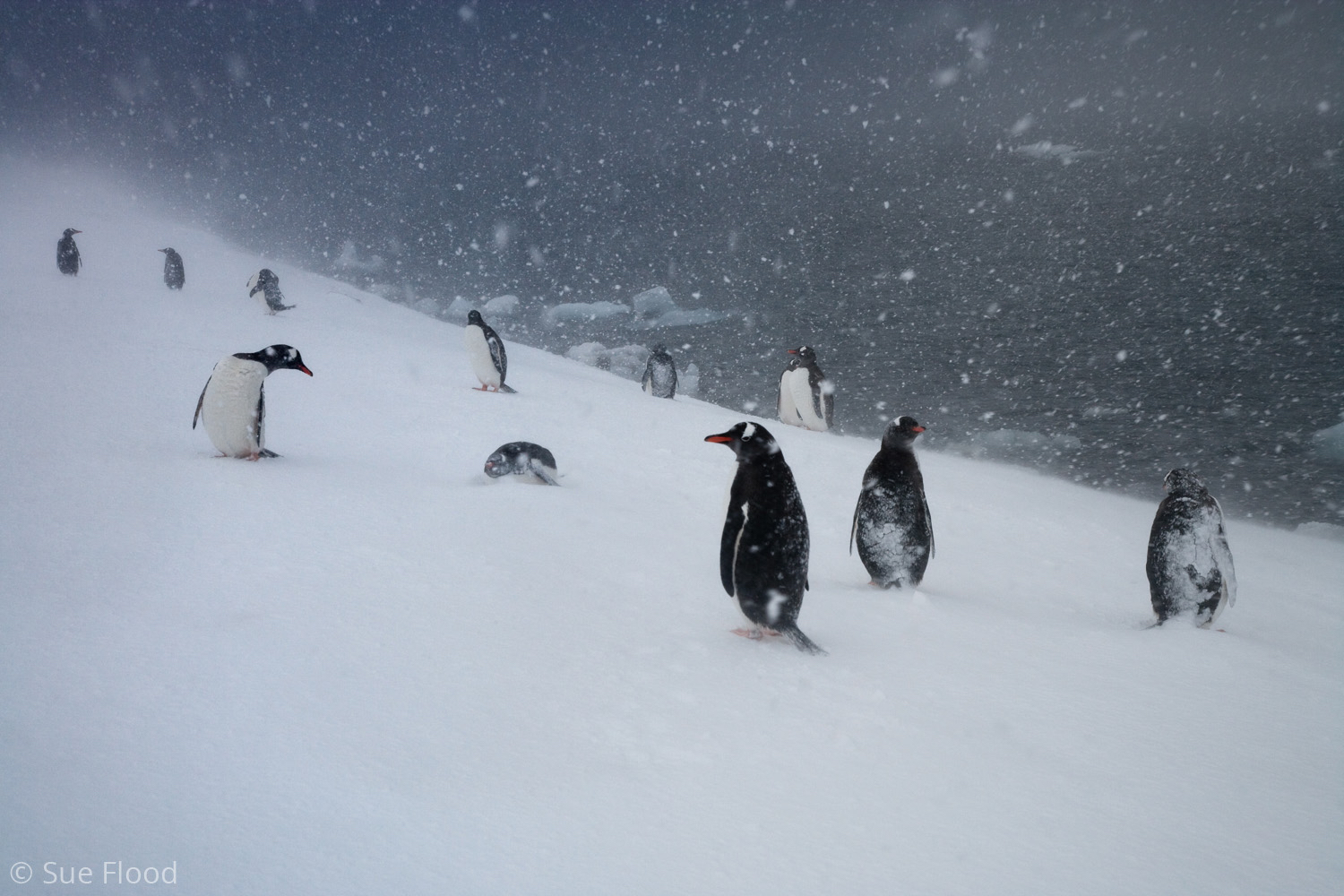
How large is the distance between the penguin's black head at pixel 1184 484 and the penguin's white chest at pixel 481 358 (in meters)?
6.94

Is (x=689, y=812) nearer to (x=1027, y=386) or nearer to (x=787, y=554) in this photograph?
(x=787, y=554)

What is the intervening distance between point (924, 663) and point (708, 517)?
2.45m

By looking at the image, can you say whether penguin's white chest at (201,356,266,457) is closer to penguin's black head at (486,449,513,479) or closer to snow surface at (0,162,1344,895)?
snow surface at (0,162,1344,895)

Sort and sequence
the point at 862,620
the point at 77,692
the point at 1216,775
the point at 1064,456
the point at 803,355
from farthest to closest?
the point at 1064,456
the point at 803,355
the point at 862,620
the point at 1216,775
the point at 77,692

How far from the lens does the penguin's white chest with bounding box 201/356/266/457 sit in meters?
4.50

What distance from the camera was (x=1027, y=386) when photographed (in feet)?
66.5

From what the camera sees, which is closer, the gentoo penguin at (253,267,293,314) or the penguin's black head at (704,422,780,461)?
the penguin's black head at (704,422,780,461)

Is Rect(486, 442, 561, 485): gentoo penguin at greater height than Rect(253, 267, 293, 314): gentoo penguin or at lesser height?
lesser

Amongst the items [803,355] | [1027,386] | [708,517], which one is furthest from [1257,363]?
[708,517]

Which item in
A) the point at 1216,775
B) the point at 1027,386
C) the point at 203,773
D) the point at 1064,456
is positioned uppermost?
the point at 1027,386

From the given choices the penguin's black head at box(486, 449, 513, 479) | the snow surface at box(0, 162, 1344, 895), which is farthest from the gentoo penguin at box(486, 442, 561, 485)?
the snow surface at box(0, 162, 1344, 895)

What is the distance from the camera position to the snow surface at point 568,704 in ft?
5.04

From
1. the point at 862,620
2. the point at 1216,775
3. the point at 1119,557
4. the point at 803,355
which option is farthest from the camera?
the point at 803,355

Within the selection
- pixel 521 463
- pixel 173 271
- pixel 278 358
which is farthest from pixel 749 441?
pixel 173 271
